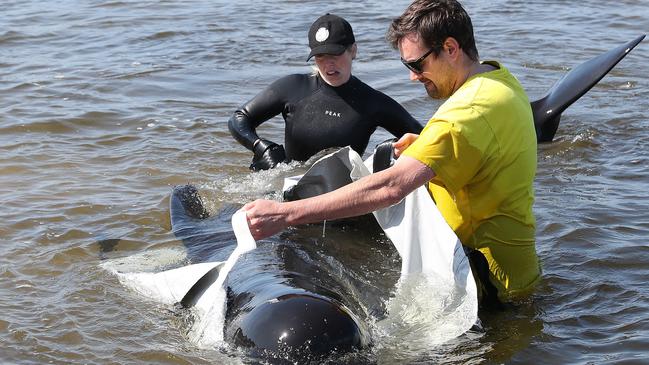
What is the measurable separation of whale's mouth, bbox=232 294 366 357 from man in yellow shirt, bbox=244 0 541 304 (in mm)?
343

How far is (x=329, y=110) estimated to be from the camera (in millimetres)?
6992

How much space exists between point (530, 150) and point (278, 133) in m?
4.96

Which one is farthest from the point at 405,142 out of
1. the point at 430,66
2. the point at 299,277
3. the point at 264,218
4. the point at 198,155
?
the point at 198,155

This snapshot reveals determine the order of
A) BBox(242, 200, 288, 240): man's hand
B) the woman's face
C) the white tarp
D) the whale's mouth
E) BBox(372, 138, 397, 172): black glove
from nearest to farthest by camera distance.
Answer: the whale's mouth
BBox(242, 200, 288, 240): man's hand
the white tarp
BBox(372, 138, 397, 172): black glove
the woman's face

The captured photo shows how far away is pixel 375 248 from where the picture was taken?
555 cm

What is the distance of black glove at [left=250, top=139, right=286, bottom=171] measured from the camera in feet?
23.3

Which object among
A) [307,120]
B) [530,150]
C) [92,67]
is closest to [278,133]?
[307,120]

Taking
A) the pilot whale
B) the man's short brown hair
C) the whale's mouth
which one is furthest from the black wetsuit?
the whale's mouth

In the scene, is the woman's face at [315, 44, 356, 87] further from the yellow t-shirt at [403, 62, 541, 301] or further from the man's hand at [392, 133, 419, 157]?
the yellow t-shirt at [403, 62, 541, 301]

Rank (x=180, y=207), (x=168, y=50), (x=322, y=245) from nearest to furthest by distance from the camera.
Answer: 1. (x=322, y=245)
2. (x=180, y=207)
3. (x=168, y=50)

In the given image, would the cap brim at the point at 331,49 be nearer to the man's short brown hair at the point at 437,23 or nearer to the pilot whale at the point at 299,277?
the pilot whale at the point at 299,277

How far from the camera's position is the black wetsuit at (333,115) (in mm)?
6969

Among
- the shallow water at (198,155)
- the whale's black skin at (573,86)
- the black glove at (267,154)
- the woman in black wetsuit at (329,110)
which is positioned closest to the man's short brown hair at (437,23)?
the shallow water at (198,155)

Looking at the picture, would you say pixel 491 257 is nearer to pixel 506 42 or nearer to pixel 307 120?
pixel 307 120
